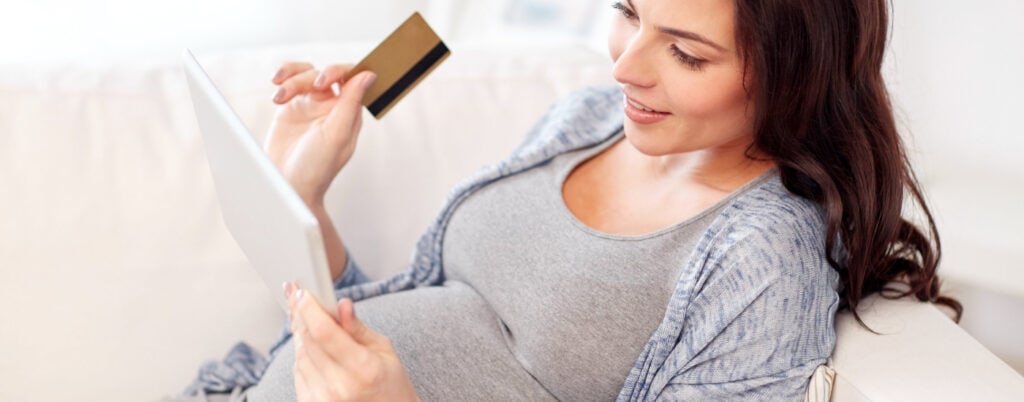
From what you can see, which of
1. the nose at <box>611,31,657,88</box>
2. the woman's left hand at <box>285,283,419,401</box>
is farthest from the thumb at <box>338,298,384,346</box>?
the nose at <box>611,31,657,88</box>

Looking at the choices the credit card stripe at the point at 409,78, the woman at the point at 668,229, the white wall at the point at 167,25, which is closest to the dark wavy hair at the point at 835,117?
the woman at the point at 668,229

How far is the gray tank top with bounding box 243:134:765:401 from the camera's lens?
1.09 m

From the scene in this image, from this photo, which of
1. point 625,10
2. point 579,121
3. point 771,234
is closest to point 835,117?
point 771,234

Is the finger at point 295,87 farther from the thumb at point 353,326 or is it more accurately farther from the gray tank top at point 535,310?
the thumb at point 353,326

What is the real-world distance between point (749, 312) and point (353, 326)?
423 millimetres

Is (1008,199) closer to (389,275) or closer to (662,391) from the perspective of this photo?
(662,391)

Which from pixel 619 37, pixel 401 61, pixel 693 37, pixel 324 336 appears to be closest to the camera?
pixel 324 336

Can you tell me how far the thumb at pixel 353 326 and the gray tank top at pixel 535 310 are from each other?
0.28 metres

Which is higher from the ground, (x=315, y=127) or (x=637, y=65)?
(x=315, y=127)

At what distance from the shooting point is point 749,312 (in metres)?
1.00

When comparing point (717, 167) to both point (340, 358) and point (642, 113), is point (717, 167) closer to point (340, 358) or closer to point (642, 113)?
point (642, 113)

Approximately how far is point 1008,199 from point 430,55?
1.01 metres

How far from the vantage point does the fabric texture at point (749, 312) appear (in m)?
1.00

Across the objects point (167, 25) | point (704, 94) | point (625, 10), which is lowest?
point (704, 94)
